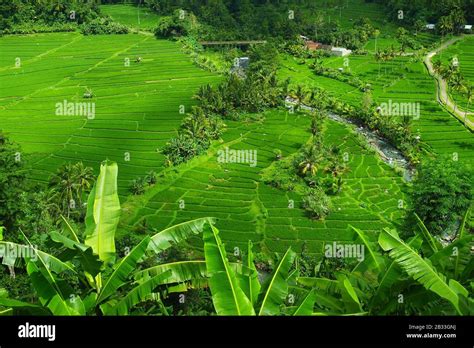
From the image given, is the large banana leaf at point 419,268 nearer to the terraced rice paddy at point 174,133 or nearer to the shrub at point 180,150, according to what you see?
the terraced rice paddy at point 174,133

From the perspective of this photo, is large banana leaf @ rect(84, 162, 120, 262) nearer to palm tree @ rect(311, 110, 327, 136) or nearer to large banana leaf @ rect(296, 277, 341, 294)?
large banana leaf @ rect(296, 277, 341, 294)

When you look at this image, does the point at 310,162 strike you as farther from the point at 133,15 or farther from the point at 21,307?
the point at 133,15

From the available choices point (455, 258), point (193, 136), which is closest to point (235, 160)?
point (193, 136)

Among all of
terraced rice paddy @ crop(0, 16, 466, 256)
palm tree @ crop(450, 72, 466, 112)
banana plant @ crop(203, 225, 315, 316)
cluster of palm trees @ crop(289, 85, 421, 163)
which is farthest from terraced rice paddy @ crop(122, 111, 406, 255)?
banana plant @ crop(203, 225, 315, 316)

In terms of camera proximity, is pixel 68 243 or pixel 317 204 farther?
pixel 317 204

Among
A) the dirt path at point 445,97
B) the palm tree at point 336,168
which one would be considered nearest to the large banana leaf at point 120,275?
the palm tree at point 336,168
